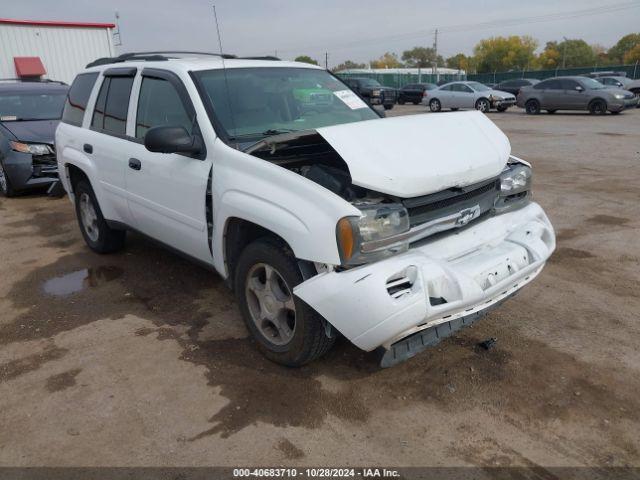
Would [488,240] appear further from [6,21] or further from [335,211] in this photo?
[6,21]

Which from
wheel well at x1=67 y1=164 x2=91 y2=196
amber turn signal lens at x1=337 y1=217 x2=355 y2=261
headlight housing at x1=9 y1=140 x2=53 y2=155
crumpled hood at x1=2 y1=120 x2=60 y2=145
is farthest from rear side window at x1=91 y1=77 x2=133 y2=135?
crumpled hood at x1=2 y1=120 x2=60 y2=145

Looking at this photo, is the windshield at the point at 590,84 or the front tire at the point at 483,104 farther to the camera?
the front tire at the point at 483,104

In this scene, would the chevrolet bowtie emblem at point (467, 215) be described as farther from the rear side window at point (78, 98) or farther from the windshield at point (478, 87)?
the windshield at point (478, 87)

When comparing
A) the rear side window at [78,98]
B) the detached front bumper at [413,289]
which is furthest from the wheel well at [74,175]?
the detached front bumper at [413,289]

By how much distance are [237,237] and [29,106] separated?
8020 millimetres

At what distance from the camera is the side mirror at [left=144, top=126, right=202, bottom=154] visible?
3.26 m

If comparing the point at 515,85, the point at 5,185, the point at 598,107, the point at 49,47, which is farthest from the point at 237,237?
the point at 515,85

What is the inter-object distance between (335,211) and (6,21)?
21103 millimetres

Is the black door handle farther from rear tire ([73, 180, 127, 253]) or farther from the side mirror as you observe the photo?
rear tire ([73, 180, 127, 253])

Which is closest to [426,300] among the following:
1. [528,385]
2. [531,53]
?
[528,385]

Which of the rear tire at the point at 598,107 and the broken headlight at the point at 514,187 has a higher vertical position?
the broken headlight at the point at 514,187

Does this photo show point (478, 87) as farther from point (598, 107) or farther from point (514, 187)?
point (514, 187)

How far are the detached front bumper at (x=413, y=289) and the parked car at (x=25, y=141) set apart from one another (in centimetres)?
731

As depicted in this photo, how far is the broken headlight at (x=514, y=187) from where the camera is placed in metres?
3.50
